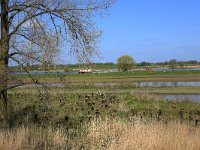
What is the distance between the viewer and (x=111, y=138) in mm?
11180

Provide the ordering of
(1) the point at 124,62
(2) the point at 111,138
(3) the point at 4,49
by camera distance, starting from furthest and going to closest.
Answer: (1) the point at 124,62 → (3) the point at 4,49 → (2) the point at 111,138

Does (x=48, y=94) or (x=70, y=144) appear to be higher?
(x=48, y=94)

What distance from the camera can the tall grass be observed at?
10336mm

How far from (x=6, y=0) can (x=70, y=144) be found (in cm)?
487

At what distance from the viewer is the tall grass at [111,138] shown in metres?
10.3

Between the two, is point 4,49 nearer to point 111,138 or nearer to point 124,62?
point 111,138

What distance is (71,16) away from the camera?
41.3 ft

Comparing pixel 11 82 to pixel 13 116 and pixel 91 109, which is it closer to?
pixel 13 116

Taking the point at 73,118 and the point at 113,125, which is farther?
the point at 73,118

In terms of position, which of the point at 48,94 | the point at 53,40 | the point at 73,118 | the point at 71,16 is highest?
the point at 71,16

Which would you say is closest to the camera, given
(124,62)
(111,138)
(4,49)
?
(111,138)

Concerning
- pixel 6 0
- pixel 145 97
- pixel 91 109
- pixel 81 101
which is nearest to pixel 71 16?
pixel 6 0

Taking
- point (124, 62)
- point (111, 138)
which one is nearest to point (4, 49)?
point (111, 138)

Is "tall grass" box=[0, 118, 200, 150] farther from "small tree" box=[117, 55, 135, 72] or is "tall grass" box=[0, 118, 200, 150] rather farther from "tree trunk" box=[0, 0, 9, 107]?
"small tree" box=[117, 55, 135, 72]
